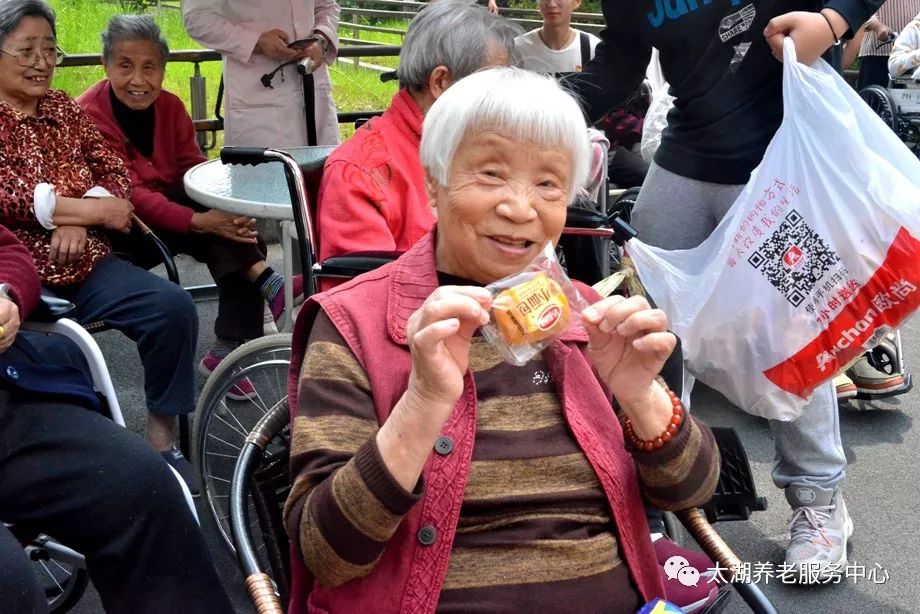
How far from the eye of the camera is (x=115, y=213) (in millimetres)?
3318

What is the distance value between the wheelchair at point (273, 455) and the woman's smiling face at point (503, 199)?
603 mm

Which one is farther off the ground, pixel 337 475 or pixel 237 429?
pixel 337 475

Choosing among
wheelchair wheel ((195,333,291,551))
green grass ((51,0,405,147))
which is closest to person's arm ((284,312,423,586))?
wheelchair wheel ((195,333,291,551))

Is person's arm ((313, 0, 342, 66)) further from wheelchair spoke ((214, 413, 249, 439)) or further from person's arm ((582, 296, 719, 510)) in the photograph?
person's arm ((582, 296, 719, 510))

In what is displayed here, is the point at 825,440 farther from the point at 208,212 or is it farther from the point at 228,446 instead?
the point at 208,212

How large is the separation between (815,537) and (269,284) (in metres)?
2.29

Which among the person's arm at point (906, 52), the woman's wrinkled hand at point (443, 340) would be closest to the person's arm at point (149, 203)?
the woman's wrinkled hand at point (443, 340)

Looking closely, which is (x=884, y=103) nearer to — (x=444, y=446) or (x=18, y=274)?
(x=18, y=274)

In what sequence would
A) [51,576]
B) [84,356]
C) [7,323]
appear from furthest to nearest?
[51,576] < [84,356] < [7,323]

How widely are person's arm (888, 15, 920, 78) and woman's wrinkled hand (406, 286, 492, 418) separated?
26.8ft

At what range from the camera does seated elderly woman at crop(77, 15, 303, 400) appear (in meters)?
3.87

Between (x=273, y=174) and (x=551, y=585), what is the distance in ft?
8.24

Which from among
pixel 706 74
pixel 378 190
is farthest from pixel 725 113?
pixel 378 190

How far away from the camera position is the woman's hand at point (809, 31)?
101 inches
